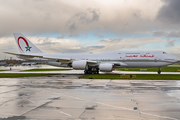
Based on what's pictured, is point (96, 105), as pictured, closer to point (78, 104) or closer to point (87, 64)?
point (78, 104)

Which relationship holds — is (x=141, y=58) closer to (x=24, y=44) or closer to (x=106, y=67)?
(x=106, y=67)

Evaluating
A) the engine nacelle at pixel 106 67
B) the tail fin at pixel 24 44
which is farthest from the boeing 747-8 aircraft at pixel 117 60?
the tail fin at pixel 24 44

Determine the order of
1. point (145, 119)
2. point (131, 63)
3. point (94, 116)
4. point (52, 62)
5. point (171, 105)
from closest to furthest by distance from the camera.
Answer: point (145, 119) → point (94, 116) → point (171, 105) → point (131, 63) → point (52, 62)

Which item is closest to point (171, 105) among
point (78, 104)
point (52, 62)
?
point (78, 104)

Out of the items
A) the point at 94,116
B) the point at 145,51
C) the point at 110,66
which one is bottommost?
the point at 94,116

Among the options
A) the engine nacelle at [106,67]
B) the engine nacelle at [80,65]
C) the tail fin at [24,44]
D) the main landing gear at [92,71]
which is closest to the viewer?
the engine nacelle at [106,67]

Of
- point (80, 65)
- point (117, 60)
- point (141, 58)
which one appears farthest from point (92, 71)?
point (141, 58)

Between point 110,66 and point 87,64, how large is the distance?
15.2ft

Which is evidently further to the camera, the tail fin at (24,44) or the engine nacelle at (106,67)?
the tail fin at (24,44)

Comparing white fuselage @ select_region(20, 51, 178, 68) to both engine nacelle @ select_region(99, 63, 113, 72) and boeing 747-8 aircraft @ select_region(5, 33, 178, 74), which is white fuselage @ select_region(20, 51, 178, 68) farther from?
engine nacelle @ select_region(99, 63, 113, 72)

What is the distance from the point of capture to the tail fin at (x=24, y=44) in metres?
37.3

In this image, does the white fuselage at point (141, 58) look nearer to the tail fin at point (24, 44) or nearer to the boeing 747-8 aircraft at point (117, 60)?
the boeing 747-8 aircraft at point (117, 60)

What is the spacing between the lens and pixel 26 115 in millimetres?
7332

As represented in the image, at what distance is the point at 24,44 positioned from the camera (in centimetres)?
3769
